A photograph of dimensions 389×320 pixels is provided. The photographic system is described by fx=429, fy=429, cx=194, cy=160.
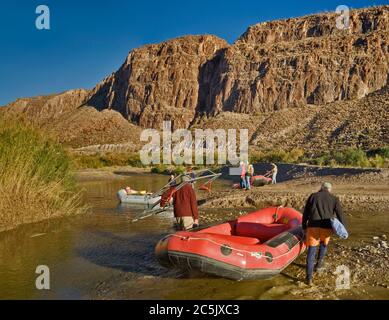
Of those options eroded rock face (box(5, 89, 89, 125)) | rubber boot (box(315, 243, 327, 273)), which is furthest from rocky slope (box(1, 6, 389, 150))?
rubber boot (box(315, 243, 327, 273))

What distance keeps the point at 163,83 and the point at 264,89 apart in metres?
37.1

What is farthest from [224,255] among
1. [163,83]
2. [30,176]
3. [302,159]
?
[163,83]

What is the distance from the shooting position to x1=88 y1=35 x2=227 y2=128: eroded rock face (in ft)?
390

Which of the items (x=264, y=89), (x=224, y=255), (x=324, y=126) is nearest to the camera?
(x=224, y=255)

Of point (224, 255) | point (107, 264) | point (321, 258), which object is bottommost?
point (107, 264)

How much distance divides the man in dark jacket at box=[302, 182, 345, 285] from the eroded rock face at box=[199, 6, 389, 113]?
80115 millimetres

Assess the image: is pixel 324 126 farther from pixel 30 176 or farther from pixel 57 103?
pixel 57 103

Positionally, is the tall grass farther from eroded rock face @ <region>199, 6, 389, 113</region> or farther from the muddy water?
eroded rock face @ <region>199, 6, 389, 113</region>

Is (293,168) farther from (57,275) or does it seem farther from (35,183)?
(57,275)

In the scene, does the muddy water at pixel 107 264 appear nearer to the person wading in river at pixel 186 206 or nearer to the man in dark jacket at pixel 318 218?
the man in dark jacket at pixel 318 218

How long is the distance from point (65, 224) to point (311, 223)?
8.38m

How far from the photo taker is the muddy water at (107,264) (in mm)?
6988

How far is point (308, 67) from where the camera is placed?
301 ft

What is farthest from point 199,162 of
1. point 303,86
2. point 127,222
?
point 303,86
